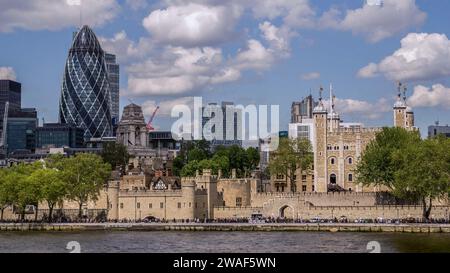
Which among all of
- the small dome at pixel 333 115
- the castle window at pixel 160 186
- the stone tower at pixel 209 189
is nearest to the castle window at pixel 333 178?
the small dome at pixel 333 115

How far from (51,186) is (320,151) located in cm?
3631

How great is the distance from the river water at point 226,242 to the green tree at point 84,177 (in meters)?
14.6

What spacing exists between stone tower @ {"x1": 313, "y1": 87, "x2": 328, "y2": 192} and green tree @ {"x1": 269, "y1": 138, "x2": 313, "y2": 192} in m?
5.20

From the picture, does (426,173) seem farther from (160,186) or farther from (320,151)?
(160,186)

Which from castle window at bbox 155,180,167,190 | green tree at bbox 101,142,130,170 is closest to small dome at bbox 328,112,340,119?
castle window at bbox 155,180,167,190

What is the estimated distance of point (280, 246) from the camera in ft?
221

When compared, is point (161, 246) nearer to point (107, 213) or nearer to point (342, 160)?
point (107, 213)

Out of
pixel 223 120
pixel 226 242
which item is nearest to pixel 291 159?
pixel 223 120

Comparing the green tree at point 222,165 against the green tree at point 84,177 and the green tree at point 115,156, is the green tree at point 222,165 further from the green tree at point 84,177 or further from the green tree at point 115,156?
the green tree at point 115,156

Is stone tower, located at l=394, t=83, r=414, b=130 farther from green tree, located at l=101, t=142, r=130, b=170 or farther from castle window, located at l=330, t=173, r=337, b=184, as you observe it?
green tree, located at l=101, t=142, r=130, b=170

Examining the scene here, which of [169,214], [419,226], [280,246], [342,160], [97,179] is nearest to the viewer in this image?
[280,246]

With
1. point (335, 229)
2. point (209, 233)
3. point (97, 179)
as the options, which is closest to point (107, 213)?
point (97, 179)

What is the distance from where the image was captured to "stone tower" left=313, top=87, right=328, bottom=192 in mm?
112562

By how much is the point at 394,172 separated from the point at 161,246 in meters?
36.7
